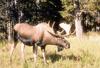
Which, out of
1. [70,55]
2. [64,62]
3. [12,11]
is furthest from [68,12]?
[64,62]

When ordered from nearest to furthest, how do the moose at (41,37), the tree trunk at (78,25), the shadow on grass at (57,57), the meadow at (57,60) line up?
the meadow at (57,60)
the moose at (41,37)
the shadow on grass at (57,57)
the tree trunk at (78,25)

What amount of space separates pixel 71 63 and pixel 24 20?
717 inches

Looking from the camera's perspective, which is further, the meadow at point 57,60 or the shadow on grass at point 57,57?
the shadow on grass at point 57,57

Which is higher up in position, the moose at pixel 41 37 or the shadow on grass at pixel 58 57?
the moose at pixel 41 37

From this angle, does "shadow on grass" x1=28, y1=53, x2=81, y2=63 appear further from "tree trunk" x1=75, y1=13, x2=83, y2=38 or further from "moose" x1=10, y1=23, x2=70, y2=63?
"tree trunk" x1=75, y1=13, x2=83, y2=38

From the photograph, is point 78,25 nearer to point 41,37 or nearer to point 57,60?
point 57,60

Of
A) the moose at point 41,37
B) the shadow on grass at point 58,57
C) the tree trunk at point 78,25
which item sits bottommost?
the tree trunk at point 78,25

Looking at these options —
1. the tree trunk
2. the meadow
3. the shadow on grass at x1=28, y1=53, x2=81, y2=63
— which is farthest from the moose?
the tree trunk

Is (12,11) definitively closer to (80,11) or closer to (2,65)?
(80,11)

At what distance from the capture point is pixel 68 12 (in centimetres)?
3075

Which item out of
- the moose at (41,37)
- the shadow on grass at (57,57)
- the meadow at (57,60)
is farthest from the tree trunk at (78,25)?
the moose at (41,37)

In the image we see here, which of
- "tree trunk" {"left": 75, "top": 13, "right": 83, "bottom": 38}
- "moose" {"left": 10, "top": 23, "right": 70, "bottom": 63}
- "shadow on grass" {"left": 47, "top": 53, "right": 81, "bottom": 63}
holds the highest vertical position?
"moose" {"left": 10, "top": 23, "right": 70, "bottom": 63}

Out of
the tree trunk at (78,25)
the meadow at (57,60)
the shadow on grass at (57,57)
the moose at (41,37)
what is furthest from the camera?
the tree trunk at (78,25)

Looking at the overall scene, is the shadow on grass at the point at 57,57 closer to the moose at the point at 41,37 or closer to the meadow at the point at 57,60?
the meadow at the point at 57,60
